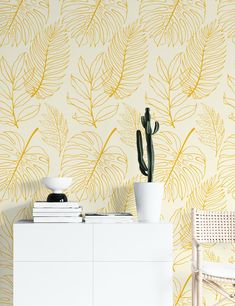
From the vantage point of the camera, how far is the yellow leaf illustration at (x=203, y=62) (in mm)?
3385

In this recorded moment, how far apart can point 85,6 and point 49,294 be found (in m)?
1.78

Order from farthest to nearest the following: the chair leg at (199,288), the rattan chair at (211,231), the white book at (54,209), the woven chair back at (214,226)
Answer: the woven chair back at (214,226)
the rattan chair at (211,231)
the white book at (54,209)
the chair leg at (199,288)

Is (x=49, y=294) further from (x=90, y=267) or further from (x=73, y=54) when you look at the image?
(x=73, y=54)

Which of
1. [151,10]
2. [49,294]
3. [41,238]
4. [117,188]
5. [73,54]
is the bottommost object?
[49,294]

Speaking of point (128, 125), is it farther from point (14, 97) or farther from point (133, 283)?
point (133, 283)

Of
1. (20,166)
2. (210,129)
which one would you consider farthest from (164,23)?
(20,166)

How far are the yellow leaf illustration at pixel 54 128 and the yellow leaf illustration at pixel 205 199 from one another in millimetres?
883

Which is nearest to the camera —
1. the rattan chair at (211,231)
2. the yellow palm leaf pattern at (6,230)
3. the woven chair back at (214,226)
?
the rattan chair at (211,231)

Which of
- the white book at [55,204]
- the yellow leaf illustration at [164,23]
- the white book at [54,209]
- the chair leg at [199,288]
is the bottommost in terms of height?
the chair leg at [199,288]

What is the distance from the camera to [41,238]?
2928 millimetres

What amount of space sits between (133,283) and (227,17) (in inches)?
69.6

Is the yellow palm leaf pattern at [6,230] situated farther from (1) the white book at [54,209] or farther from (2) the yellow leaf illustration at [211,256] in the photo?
(2) the yellow leaf illustration at [211,256]

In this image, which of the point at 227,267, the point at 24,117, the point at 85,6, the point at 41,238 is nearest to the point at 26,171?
the point at 24,117

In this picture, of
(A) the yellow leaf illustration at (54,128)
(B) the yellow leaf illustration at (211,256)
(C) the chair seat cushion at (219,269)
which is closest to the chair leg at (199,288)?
(C) the chair seat cushion at (219,269)
